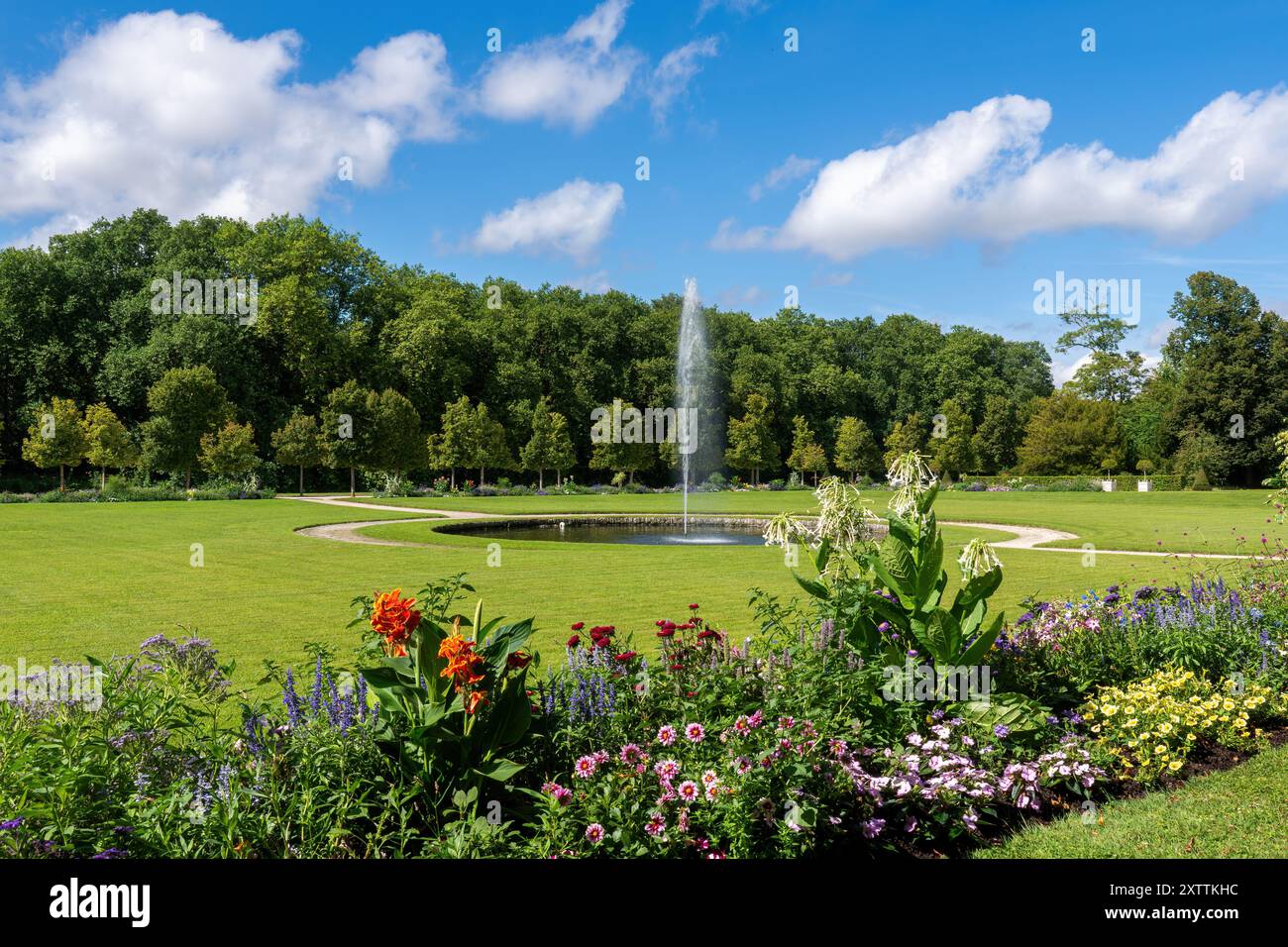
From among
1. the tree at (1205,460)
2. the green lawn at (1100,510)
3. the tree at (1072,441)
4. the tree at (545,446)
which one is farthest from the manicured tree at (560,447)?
the tree at (1205,460)

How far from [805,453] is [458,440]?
21.9 metres

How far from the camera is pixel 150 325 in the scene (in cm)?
4544

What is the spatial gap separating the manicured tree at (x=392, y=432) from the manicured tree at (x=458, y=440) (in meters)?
2.78

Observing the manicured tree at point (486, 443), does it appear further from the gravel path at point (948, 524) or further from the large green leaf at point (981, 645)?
the large green leaf at point (981, 645)

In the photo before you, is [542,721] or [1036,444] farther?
[1036,444]

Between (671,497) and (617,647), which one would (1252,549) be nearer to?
(617,647)

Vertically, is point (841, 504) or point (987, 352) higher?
point (987, 352)

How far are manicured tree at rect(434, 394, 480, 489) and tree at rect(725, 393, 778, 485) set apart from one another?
1613 centimetres

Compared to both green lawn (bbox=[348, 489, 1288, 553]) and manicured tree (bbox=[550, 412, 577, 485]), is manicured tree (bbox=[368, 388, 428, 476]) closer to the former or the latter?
green lawn (bbox=[348, 489, 1288, 553])

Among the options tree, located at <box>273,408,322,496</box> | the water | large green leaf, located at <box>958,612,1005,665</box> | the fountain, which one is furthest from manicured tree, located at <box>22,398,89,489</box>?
large green leaf, located at <box>958,612,1005,665</box>

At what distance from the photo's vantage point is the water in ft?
66.9

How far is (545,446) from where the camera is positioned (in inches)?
1842
